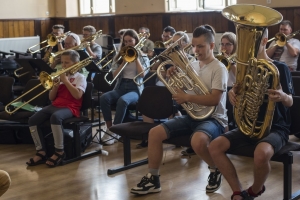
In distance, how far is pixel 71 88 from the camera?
16.7 ft

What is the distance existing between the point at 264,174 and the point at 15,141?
3463 millimetres

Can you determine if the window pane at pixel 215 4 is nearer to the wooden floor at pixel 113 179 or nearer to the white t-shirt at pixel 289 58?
the white t-shirt at pixel 289 58

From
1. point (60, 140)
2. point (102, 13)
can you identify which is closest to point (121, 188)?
point (60, 140)

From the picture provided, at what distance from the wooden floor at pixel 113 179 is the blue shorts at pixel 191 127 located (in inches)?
18.8

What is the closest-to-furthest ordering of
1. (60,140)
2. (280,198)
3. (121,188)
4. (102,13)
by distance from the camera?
(280,198) → (121,188) → (60,140) → (102,13)

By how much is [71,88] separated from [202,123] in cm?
163

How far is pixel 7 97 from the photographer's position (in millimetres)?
6012

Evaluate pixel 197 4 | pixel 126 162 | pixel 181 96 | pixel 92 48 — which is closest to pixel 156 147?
pixel 181 96

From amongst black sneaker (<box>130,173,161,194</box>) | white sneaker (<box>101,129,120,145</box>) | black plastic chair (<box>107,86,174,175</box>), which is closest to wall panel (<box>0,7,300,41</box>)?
white sneaker (<box>101,129,120,145</box>)

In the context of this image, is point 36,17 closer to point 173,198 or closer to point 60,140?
point 60,140

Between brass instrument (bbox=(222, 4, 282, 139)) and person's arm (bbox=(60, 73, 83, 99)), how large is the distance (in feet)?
6.72

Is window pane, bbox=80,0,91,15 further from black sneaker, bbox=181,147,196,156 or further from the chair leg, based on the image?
the chair leg

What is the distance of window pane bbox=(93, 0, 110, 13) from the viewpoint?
40.9 feet

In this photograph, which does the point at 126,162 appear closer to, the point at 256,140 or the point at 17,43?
the point at 256,140
